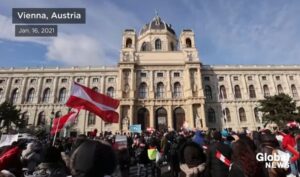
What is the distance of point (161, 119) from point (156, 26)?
857 inches

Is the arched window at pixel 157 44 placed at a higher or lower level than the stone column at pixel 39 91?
higher

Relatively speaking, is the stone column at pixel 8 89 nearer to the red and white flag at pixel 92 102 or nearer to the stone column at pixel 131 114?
the stone column at pixel 131 114

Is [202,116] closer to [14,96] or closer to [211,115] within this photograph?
[211,115]

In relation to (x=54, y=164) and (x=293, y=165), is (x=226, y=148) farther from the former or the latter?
(x=293, y=165)

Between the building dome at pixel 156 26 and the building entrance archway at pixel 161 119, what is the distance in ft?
64.3

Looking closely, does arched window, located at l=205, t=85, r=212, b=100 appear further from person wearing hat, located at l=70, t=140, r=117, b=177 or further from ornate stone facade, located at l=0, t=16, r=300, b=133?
person wearing hat, located at l=70, t=140, r=117, b=177

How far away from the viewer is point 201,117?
34.6 meters

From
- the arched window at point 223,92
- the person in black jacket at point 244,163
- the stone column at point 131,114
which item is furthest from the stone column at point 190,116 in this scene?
the person in black jacket at point 244,163

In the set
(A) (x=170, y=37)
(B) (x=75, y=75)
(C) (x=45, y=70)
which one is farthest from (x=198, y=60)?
(C) (x=45, y=70)

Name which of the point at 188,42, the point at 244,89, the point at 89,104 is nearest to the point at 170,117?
the point at 188,42

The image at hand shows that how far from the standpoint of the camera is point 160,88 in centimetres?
3859

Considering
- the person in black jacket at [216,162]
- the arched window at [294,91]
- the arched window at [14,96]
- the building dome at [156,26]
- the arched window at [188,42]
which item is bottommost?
the person in black jacket at [216,162]

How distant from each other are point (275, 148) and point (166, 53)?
1476 inches

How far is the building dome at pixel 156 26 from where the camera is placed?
46.1m
